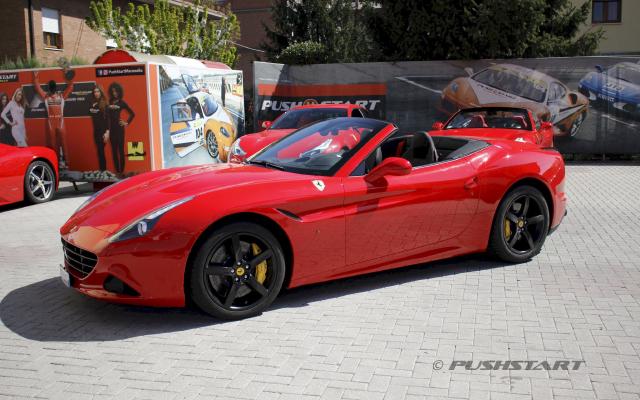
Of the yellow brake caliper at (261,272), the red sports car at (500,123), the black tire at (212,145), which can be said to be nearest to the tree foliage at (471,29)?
the red sports car at (500,123)

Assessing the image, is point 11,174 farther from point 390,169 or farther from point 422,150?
point 390,169

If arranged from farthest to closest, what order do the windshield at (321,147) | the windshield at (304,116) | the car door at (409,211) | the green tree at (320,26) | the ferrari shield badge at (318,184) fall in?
the green tree at (320,26), the windshield at (304,116), the windshield at (321,147), the car door at (409,211), the ferrari shield badge at (318,184)

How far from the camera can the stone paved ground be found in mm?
3512

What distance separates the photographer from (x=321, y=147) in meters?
5.34

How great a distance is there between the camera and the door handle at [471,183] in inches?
218

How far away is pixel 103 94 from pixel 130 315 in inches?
298

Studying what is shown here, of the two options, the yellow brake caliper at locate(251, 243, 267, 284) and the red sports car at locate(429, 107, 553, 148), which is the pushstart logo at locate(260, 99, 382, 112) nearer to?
the red sports car at locate(429, 107, 553, 148)

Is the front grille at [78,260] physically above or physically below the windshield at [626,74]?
below

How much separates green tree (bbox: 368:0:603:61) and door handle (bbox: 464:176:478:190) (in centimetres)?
1316

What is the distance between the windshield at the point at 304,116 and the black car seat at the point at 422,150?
719cm

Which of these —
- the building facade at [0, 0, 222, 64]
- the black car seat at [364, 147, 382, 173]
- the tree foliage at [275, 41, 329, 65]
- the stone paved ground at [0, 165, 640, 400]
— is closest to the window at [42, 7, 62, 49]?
the building facade at [0, 0, 222, 64]

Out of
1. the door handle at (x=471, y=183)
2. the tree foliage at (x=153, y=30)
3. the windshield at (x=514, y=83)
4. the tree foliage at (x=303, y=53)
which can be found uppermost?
the tree foliage at (x=153, y=30)

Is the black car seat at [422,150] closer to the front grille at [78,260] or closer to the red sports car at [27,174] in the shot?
the front grille at [78,260]

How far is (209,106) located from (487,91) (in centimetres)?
774
